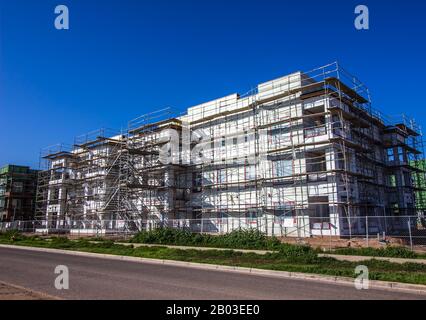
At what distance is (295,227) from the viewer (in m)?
26.3

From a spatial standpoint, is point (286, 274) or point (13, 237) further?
point (13, 237)

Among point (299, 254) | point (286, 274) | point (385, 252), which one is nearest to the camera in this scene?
point (286, 274)

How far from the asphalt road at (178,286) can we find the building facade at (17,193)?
5664cm

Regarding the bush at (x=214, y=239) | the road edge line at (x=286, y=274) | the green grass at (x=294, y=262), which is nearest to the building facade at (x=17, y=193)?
the bush at (x=214, y=239)

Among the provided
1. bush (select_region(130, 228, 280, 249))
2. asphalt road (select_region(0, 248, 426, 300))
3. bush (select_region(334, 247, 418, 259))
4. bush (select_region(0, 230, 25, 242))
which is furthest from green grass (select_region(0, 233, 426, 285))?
bush (select_region(0, 230, 25, 242))

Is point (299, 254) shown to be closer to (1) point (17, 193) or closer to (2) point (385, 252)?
(2) point (385, 252)

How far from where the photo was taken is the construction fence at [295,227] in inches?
954

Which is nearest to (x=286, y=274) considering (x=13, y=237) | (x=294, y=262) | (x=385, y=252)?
(x=294, y=262)

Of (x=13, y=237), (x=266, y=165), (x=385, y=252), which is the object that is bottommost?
(x=385, y=252)

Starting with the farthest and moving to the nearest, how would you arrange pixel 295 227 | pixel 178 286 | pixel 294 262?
pixel 295 227, pixel 294 262, pixel 178 286

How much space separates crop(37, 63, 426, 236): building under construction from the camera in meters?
26.3

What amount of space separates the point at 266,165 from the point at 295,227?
570 centimetres

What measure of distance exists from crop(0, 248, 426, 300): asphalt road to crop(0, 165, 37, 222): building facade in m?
56.6
